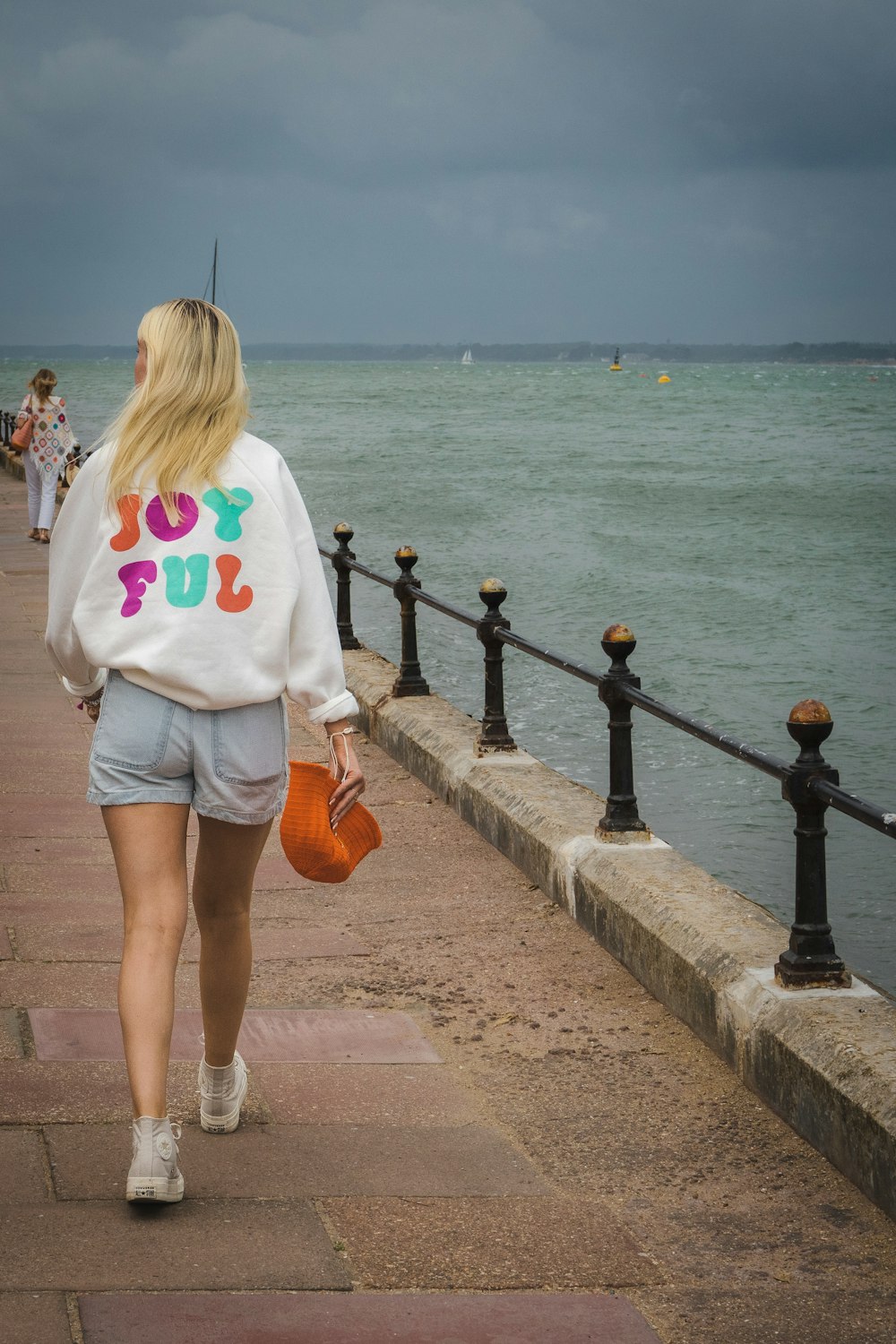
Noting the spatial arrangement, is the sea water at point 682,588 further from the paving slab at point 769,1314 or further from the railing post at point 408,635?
the paving slab at point 769,1314

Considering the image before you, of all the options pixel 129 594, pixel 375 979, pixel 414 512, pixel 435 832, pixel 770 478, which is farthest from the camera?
pixel 770 478

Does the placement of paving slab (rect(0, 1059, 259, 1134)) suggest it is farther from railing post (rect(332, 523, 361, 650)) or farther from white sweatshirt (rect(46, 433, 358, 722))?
railing post (rect(332, 523, 361, 650))

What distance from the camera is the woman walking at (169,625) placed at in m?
2.94

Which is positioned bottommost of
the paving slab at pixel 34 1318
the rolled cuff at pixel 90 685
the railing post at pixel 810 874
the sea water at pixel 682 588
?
the sea water at pixel 682 588

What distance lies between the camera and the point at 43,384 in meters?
15.2

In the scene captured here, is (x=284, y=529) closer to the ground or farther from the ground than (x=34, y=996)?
farther from the ground

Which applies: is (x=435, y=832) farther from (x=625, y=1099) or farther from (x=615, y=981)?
(x=625, y=1099)

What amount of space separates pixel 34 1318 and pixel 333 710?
122cm

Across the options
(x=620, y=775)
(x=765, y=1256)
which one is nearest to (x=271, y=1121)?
(x=765, y=1256)

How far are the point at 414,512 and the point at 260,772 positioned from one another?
133 ft

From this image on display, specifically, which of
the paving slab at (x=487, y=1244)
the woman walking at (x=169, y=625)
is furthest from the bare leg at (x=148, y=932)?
the paving slab at (x=487, y=1244)

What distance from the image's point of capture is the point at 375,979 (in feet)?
14.9

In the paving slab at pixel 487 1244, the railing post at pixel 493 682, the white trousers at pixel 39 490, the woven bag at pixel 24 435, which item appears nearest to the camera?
the paving slab at pixel 487 1244

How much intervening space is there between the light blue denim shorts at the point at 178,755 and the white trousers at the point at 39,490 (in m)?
13.1
